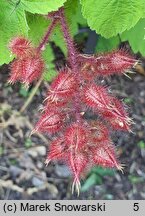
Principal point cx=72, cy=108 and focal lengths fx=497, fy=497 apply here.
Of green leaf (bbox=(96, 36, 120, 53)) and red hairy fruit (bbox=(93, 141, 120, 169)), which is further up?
green leaf (bbox=(96, 36, 120, 53))

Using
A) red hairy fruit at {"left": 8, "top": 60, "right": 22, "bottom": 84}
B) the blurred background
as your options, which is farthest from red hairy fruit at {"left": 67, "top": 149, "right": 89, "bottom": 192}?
the blurred background

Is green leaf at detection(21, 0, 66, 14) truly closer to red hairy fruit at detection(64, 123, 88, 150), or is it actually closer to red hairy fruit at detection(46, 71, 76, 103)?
red hairy fruit at detection(46, 71, 76, 103)

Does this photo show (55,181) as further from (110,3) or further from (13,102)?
(110,3)

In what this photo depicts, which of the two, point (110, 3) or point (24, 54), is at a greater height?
point (110, 3)

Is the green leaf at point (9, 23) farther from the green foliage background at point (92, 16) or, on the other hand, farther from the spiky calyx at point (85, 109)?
the spiky calyx at point (85, 109)

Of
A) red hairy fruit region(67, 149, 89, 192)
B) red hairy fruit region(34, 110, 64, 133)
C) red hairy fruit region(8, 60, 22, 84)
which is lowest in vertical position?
red hairy fruit region(67, 149, 89, 192)

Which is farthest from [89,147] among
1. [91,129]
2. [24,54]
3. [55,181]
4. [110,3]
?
[55,181]

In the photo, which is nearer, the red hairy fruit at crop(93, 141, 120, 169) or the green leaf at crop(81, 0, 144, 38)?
the red hairy fruit at crop(93, 141, 120, 169)
